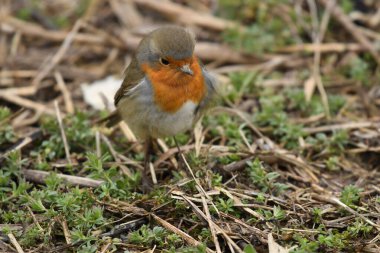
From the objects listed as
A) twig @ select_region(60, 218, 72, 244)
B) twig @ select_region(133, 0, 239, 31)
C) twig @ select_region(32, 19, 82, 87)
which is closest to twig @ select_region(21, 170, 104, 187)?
twig @ select_region(60, 218, 72, 244)

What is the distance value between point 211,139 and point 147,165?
610 mm

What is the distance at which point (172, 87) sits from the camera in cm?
420

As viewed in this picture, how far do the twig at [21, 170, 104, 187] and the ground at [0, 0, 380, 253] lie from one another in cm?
1

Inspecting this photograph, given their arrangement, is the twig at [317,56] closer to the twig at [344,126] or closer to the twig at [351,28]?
the twig at [351,28]

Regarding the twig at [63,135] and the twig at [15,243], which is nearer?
the twig at [15,243]

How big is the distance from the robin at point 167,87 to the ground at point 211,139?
0.31m

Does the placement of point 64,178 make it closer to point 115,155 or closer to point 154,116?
point 115,155

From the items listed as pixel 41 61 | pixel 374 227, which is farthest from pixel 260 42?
pixel 374 227

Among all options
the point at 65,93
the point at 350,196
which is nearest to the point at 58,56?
the point at 65,93

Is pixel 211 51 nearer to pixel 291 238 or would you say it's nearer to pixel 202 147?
pixel 202 147

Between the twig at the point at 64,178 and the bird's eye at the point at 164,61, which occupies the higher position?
the bird's eye at the point at 164,61

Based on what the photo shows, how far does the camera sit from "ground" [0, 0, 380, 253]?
379 centimetres

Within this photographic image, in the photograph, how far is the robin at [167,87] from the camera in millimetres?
4148

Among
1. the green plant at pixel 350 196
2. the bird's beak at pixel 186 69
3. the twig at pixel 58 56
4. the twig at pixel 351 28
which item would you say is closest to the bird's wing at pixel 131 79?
the bird's beak at pixel 186 69
